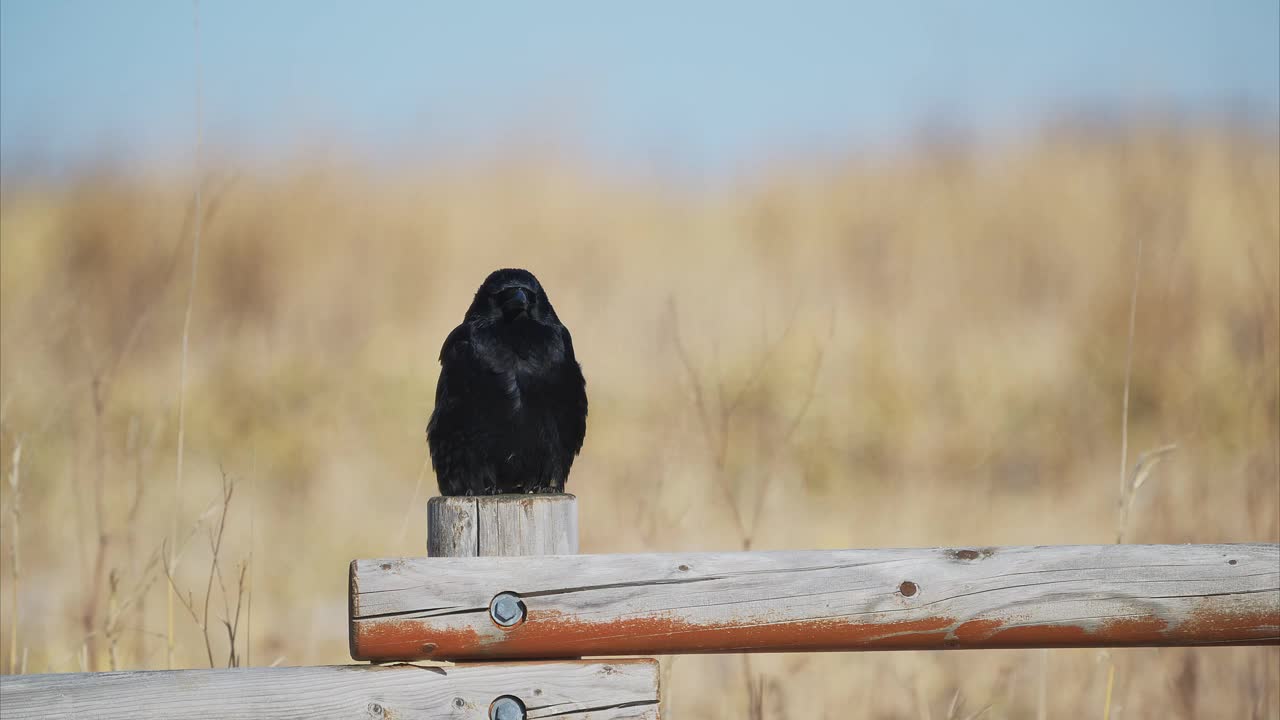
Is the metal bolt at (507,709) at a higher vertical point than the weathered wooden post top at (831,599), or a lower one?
lower

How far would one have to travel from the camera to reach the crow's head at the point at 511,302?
247cm

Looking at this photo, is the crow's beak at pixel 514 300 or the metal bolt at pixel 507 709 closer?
the metal bolt at pixel 507 709

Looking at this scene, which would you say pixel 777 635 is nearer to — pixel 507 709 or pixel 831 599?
pixel 831 599

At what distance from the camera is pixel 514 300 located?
2.45 meters

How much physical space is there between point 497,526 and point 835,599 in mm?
522

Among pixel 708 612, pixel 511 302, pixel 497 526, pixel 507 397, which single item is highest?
pixel 511 302

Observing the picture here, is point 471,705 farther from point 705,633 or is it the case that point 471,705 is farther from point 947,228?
point 947,228

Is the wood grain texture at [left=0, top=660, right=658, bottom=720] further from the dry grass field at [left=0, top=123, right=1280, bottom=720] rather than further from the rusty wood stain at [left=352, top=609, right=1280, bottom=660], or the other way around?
the dry grass field at [left=0, top=123, right=1280, bottom=720]

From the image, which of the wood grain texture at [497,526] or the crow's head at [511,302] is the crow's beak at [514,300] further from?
the wood grain texture at [497,526]

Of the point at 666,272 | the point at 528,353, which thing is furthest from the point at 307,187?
the point at 528,353

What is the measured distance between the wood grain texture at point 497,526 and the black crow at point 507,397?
29.5 inches

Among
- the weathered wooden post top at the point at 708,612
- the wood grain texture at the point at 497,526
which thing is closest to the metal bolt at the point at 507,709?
the weathered wooden post top at the point at 708,612

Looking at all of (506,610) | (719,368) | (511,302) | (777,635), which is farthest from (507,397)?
(719,368)

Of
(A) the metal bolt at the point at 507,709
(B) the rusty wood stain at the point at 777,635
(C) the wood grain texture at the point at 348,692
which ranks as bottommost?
(A) the metal bolt at the point at 507,709
